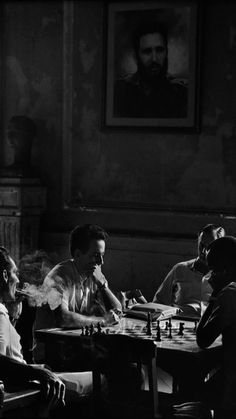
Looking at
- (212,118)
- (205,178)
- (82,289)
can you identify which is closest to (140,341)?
(82,289)

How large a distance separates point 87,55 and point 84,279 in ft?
12.1

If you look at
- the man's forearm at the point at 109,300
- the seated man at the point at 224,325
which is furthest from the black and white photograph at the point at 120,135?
the seated man at the point at 224,325

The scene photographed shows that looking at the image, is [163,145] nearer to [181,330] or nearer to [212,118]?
[212,118]

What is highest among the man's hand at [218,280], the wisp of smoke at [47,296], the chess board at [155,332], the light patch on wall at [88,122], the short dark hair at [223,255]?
the light patch on wall at [88,122]

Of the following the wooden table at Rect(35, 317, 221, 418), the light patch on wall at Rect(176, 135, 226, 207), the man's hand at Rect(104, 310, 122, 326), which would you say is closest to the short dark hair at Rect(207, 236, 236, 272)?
the wooden table at Rect(35, 317, 221, 418)

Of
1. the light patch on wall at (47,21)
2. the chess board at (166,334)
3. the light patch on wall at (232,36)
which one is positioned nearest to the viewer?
the chess board at (166,334)

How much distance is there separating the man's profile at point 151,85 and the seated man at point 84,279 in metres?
2.94

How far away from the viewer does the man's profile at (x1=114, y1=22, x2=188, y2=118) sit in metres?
8.27

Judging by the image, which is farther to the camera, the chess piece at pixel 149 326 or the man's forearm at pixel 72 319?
the man's forearm at pixel 72 319

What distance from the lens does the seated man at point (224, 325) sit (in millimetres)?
4203

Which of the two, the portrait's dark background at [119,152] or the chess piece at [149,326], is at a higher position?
the portrait's dark background at [119,152]

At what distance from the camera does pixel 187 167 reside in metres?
8.27

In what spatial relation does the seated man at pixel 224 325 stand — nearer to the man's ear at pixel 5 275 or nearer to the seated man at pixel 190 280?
the man's ear at pixel 5 275

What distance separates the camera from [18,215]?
8.52 metres
